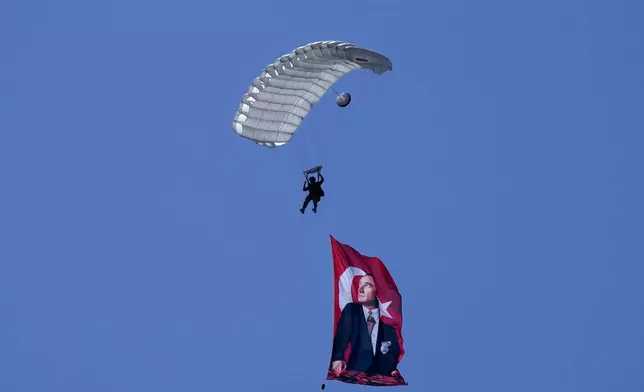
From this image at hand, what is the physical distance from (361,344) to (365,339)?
16 cm

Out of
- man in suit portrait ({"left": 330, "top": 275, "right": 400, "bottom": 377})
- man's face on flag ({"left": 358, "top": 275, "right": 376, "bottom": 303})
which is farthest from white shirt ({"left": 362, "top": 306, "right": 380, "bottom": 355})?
man's face on flag ({"left": 358, "top": 275, "right": 376, "bottom": 303})

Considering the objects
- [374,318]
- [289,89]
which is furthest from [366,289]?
[289,89]

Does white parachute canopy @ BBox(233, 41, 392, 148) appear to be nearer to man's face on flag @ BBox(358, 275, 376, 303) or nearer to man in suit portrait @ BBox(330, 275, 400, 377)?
man's face on flag @ BBox(358, 275, 376, 303)

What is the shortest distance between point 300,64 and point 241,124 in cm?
276

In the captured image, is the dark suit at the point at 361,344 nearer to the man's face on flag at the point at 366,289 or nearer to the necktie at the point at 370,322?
the necktie at the point at 370,322

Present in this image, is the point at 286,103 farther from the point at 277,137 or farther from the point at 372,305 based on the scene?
the point at 372,305

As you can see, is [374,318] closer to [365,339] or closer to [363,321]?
[363,321]

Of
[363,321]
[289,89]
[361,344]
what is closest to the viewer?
[361,344]

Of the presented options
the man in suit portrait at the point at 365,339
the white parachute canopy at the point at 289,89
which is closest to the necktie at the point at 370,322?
the man in suit portrait at the point at 365,339

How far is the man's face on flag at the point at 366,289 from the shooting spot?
4131 centimetres

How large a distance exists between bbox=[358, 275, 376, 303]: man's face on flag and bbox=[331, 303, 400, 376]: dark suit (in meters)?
0.36

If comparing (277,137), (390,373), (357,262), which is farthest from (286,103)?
(390,373)

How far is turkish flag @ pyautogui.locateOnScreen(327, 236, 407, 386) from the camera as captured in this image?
40.2 meters

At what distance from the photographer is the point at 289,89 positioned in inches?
1618
